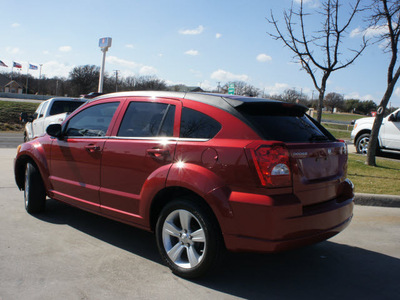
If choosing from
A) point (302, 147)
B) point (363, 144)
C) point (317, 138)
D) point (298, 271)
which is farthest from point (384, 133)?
point (302, 147)

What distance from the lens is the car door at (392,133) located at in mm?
12852

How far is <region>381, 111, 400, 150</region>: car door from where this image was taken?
1285 cm

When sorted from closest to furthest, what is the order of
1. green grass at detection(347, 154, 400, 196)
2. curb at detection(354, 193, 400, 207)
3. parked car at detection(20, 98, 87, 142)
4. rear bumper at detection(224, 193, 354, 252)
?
rear bumper at detection(224, 193, 354, 252) → curb at detection(354, 193, 400, 207) → green grass at detection(347, 154, 400, 196) → parked car at detection(20, 98, 87, 142)

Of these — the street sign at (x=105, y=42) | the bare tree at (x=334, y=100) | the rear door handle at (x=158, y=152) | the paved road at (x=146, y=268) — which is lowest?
the paved road at (x=146, y=268)

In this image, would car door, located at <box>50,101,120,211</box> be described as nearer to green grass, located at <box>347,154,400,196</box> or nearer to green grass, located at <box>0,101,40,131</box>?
green grass, located at <box>347,154,400,196</box>

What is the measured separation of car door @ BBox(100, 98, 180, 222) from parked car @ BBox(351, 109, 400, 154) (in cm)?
1087

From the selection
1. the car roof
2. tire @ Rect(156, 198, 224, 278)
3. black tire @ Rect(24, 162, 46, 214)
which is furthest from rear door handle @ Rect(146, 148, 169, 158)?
black tire @ Rect(24, 162, 46, 214)

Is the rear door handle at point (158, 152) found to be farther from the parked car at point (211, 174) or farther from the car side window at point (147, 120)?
the car side window at point (147, 120)

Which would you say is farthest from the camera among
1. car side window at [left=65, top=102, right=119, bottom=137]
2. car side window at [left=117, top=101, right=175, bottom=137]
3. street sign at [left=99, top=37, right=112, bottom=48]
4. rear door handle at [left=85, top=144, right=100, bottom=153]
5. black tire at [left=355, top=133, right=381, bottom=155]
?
street sign at [left=99, top=37, right=112, bottom=48]

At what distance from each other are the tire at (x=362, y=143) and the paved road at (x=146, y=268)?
9.03 meters

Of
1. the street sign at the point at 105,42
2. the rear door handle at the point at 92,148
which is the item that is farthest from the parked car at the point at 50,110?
the street sign at the point at 105,42

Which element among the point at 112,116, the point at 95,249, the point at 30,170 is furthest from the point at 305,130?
the point at 30,170

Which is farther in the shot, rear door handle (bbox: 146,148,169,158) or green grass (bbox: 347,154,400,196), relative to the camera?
green grass (bbox: 347,154,400,196)

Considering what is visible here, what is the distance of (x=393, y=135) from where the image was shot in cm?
1294
